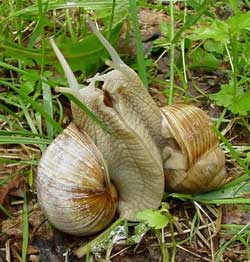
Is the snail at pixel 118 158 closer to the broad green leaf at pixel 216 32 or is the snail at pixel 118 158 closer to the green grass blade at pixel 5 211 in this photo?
the green grass blade at pixel 5 211

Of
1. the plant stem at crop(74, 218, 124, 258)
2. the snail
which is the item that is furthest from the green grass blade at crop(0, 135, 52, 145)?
the plant stem at crop(74, 218, 124, 258)

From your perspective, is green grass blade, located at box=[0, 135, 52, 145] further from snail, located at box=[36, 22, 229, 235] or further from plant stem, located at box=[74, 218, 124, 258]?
plant stem, located at box=[74, 218, 124, 258]

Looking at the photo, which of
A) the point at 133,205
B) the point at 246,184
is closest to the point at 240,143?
the point at 246,184

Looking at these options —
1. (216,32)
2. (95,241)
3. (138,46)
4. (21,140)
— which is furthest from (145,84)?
(95,241)

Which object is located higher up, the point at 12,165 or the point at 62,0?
the point at 62,0

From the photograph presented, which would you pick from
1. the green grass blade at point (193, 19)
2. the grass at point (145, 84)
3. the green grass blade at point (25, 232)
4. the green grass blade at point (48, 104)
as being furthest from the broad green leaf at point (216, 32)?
the green grass blade at point (25, 232)

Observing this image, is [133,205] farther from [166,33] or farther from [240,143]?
[166,33]

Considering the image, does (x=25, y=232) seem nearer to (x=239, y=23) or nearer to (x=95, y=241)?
(x=95, y=241)
